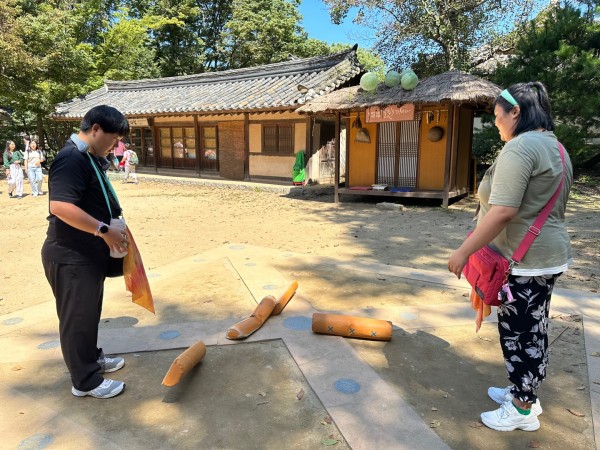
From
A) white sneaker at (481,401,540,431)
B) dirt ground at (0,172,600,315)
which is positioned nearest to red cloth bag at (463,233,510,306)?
white sneaker at (481,401,540,431)

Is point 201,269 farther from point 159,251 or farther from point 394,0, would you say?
point 394,0

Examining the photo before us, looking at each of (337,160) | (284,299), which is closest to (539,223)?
(284,299)

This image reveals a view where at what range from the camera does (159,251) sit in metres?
5.75

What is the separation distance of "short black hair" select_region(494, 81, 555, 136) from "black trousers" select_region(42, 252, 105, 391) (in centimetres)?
216

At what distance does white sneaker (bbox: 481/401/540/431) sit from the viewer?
1956mm

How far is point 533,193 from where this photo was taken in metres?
1.74

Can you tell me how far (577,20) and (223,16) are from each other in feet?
70.6

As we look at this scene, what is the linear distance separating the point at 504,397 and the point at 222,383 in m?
1.51

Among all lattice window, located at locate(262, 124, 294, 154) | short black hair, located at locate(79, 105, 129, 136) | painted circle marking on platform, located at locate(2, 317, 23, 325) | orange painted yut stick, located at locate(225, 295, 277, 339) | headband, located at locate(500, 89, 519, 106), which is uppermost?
lattice window, located at locate(262, 124, 294, 154)

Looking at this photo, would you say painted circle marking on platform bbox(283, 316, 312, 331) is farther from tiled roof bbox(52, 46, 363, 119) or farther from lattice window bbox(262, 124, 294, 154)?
lattice window bbox(262, 124, 294, 154)

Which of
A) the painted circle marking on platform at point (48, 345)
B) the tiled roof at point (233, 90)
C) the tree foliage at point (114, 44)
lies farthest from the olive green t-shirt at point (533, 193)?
the tree foliage at point (114, 44)

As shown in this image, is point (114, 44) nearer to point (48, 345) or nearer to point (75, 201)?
point (48, 345)

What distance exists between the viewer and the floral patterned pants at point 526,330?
1.83 meters

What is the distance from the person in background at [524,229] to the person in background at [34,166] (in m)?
11.8
